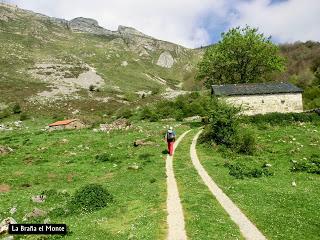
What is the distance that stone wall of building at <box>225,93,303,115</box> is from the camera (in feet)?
215

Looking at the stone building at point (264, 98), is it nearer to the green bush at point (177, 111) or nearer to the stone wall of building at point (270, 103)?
the stone wall of building at point (270, 103)

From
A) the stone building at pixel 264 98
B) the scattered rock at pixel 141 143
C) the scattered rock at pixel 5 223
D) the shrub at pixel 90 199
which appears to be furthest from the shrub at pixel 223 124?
the scattered rock at pixel 5 223

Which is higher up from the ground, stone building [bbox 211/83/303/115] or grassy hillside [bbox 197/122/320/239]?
stone building [bbox 211/83/303/115]

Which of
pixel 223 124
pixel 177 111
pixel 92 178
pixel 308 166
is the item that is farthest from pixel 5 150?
pixel 177 111

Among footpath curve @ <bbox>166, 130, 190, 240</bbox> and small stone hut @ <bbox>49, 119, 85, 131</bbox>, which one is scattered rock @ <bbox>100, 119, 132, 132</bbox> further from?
footpath curve @ <bbox>166, 130, 190, 240</bbox>

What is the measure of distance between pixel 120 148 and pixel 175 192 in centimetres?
1882

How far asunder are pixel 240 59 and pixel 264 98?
56.2ft

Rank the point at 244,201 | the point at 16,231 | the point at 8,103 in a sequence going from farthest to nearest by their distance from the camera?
the point at 8,103
the point at 244,201
the point at 16,231

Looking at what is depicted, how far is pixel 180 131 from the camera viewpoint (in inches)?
2215

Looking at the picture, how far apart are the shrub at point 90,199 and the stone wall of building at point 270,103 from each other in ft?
145

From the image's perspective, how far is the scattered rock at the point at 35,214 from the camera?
22.3 metres

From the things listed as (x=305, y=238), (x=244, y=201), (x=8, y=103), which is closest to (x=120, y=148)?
(x=244, y=201)

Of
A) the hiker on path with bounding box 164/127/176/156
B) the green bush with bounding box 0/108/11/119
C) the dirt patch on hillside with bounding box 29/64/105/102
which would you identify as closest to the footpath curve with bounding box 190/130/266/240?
the hiker on path with bounding box 164/127/176/156

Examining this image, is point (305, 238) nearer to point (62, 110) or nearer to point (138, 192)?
point (138, 192)
